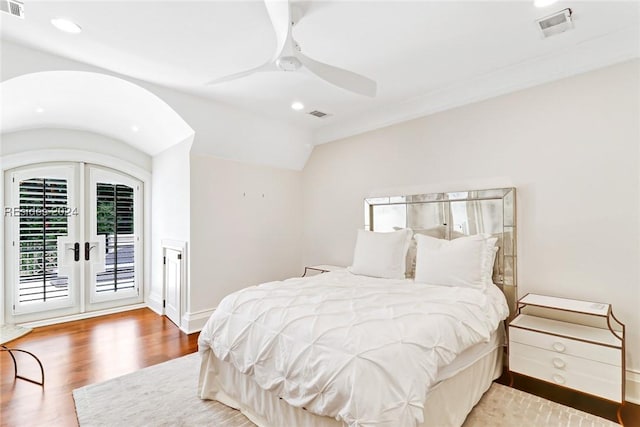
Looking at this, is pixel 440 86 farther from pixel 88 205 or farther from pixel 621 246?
pixel 88 205

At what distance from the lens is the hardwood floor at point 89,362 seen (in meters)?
2.23

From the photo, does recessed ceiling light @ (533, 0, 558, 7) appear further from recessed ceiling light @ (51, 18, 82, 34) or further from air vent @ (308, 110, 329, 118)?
recessed ceiling light @ (51, 18, 82, 34)

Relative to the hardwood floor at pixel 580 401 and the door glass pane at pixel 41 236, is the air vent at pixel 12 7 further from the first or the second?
the hardwood floor at pixel 580 401

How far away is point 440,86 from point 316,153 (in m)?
2.15

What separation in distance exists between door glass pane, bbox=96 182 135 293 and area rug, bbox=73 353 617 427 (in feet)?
8.42

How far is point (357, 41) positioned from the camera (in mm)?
2414

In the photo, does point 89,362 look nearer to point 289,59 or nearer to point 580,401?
point 289,59

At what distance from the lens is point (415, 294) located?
2.50m

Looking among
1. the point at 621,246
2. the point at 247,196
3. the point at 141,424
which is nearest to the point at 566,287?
the point at 621,246

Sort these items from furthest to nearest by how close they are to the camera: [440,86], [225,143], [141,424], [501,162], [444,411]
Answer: [225,143] → [440,86] → [501,162] → [141,424] → [444,411]

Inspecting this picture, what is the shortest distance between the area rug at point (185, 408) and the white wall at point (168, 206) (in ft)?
4.59

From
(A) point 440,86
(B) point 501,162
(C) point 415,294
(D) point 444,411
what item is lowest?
(D) point 444,411

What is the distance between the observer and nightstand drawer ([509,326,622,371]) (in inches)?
82.0

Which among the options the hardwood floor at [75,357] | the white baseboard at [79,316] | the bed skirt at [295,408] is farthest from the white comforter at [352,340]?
the white baseboard at [79,316]
